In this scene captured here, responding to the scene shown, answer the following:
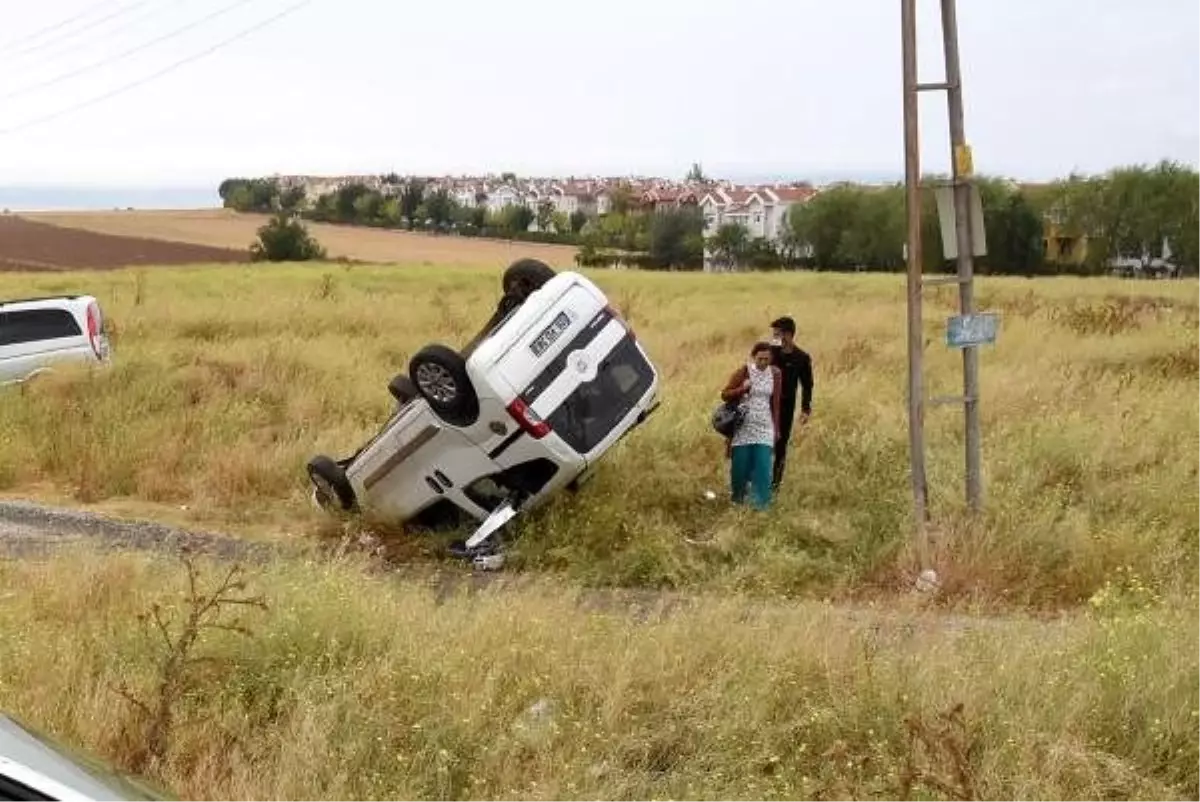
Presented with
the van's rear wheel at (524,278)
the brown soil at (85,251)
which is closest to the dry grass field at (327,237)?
the brown soil at (85,251)

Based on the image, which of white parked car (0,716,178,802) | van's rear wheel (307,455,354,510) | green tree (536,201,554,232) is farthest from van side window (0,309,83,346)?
green tree (536,201,554,232)

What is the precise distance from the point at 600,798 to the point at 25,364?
15.1 meters

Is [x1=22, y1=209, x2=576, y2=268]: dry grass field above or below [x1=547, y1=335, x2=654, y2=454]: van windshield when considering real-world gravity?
above

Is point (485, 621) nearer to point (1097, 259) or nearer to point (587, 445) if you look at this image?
point (587, 445)

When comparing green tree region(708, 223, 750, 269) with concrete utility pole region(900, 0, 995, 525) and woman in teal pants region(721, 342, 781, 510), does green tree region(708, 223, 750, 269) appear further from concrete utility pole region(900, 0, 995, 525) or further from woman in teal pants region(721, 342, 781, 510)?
concrete utility pole region(900, 0, 995, 525)

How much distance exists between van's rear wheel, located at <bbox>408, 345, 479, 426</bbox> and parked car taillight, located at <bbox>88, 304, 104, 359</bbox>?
977cm

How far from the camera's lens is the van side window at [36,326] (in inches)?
685

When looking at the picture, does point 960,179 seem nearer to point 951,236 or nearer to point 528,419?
point 951,236

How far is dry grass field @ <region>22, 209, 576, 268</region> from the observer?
215ft

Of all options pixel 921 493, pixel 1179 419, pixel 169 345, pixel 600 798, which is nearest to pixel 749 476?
pixel 921 493

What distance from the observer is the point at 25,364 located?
17.3 m

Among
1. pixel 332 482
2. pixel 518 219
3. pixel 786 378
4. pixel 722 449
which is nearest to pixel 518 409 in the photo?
pixel 332 482

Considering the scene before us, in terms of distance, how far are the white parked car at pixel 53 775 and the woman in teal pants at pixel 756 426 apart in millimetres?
7710

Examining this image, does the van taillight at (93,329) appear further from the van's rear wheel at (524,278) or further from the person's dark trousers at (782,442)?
the person's dark trousers at (782,442)
